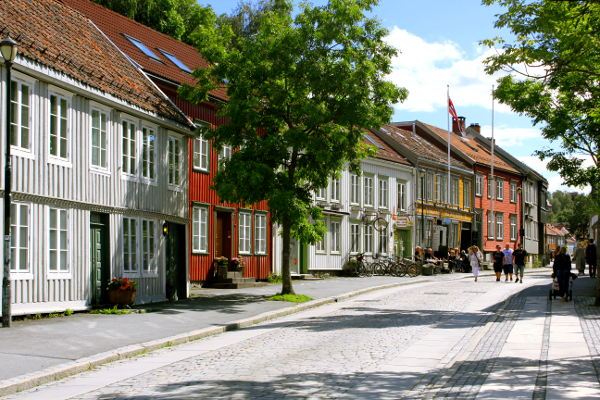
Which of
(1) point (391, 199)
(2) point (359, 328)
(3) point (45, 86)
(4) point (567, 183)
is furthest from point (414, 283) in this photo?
(3) point (45, 86)

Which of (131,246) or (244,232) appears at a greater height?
(244,232)

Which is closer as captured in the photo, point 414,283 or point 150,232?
point 150,232

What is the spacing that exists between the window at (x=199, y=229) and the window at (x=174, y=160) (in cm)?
346

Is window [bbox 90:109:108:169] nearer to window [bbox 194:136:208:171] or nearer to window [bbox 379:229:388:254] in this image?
window [bbox 194:136:208:171]

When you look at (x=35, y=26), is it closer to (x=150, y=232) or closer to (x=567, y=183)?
(x=150, y=232)

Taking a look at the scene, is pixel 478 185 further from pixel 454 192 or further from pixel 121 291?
pixel 121 291

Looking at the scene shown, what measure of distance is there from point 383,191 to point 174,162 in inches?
904

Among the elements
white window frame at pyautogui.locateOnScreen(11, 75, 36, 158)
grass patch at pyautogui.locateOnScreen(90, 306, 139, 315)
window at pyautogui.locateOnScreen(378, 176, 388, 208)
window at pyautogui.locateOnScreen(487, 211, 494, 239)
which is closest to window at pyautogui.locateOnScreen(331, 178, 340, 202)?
window at pyautogui.locateOnScreen(378, 176, 388, 208)

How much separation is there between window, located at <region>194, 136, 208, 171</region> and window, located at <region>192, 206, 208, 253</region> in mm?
1421

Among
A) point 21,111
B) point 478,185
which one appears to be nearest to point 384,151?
point 478,185

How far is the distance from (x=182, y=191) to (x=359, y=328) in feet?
32.7

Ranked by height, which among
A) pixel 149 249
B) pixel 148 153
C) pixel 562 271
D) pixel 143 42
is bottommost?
pixel 562 271

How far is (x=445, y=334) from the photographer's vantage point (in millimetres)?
15727

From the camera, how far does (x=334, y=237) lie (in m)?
40.8
